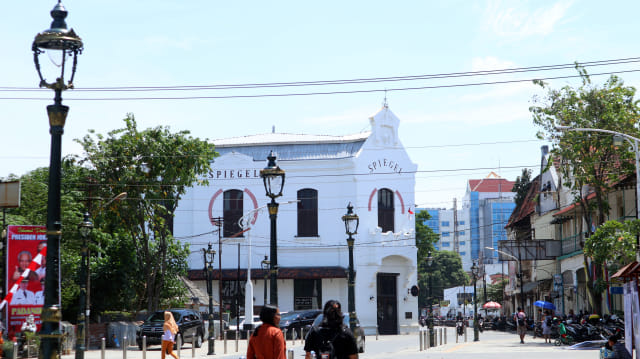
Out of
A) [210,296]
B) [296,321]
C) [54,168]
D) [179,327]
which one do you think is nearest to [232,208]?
[296,321]

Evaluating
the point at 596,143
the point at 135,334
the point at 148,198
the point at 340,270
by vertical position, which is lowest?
the point at 135,334

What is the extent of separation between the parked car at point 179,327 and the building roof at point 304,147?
17692 millimetres

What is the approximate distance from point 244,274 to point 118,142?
16463 mm

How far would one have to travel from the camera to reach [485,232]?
159500 millimetres

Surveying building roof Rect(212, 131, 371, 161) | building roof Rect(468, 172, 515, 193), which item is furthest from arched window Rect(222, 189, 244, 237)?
building roof Rect(468, 172, 515, 193)

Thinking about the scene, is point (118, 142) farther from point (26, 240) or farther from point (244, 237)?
point (244, 237)

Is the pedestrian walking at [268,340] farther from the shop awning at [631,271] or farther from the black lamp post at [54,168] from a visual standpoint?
the shop awning at [631,271]

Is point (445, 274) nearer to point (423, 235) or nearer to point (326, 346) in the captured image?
point (423, 235)

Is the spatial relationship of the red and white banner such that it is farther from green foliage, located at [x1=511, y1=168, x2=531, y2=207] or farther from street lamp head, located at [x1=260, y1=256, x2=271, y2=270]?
green foliage, located at [x1=511, y1=168, x2=531, y2=207]

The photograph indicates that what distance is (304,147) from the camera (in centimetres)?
5288

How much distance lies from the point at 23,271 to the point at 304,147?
29.4 meters

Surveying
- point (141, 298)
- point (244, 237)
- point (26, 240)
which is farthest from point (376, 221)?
point (26, 240)

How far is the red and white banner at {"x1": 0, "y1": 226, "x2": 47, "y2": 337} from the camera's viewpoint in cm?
2486

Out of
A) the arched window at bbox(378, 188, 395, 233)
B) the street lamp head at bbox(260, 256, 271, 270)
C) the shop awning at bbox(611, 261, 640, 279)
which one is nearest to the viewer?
the shop awning at bbox(611, 261, 640, 279)
